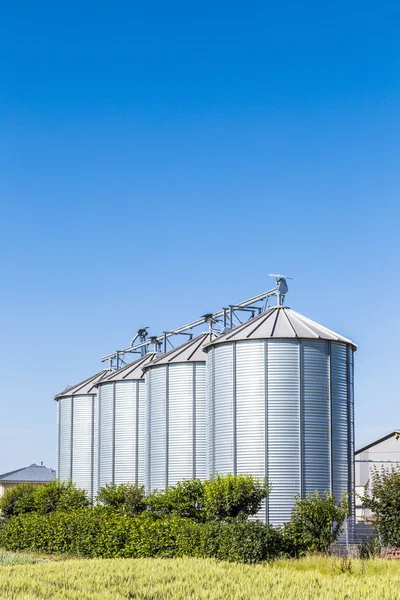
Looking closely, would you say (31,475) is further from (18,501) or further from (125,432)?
(125,432)

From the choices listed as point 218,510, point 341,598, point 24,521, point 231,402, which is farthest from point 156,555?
point 341,598

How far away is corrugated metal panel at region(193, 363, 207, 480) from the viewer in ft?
138

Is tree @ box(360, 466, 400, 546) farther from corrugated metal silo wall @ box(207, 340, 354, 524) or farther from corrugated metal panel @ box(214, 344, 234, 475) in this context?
corrugated metal panel @ box(214, 344, 234, 475)

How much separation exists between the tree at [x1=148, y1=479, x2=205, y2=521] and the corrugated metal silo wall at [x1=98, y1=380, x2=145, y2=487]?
9.99 meters

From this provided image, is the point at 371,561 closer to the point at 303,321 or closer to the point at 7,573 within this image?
the point at 7,573

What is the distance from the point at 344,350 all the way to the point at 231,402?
17.9 ft

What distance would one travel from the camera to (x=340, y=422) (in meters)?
36.7

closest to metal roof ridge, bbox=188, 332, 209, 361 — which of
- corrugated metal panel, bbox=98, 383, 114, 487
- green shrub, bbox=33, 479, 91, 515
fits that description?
corrugated metal panel, bbox=98, 383, 114, 487

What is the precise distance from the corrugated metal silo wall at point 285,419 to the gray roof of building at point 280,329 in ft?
0.95

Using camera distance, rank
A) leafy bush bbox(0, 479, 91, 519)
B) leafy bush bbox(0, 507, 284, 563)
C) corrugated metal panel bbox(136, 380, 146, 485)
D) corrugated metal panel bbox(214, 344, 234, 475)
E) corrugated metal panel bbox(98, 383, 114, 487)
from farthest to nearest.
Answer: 1. corrugated metal panel bbox(98, 383, 114, 487)
2. corrugated metal panel bbox(136, 380, 146, 485)
3. leafy bush bbox(0, 479, 91, 519)
4. corrugated metal panel bbox(214, 344, 234, 475)
5. leafy bush bbox(0, 507, 284, 563)

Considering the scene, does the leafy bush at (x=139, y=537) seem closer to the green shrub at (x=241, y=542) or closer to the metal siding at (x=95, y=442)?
the green shrub at (x=241, y=542)

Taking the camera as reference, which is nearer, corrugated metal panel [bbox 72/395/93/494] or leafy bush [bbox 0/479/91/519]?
leafy bush [bbox 0/479/91/519]

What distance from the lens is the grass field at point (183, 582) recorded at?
16.7m

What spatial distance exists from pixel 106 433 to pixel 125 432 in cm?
186
